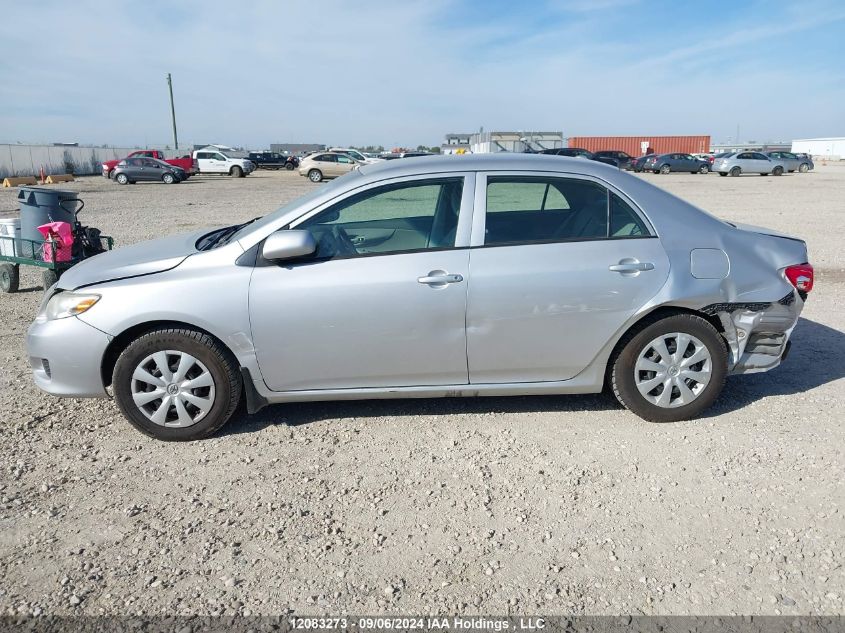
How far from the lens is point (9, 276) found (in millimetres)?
7738

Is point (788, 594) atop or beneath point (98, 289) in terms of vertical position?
beneath

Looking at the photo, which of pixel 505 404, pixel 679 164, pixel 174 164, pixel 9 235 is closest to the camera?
pixel 505 404

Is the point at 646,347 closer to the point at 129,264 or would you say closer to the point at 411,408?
the point at 411,408

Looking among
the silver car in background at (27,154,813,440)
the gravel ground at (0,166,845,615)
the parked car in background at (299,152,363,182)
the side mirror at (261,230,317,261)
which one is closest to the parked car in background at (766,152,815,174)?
the parked car in background at (299,152,363,182)

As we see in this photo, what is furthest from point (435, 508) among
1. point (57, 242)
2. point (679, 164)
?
point (679, 164)

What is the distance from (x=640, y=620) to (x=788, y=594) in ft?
2.16

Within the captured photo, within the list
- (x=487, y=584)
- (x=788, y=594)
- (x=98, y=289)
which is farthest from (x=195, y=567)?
(x=788, y=594)

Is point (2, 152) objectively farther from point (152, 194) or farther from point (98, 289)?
point (98, 289)

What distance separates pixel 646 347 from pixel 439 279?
54.5 inches

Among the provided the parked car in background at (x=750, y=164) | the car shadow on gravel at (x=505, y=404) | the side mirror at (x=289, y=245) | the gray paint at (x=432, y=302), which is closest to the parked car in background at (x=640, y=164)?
the parked car in background at (x=750, y=164)

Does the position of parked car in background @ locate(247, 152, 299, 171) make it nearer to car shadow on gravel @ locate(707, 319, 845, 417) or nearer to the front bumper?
car shadow on gravel @ locate(707, 319, 845, 417)

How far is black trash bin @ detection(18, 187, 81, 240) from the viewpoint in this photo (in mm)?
7277

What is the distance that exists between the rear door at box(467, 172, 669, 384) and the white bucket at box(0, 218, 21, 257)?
605cm

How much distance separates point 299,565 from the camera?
2.82 meters
